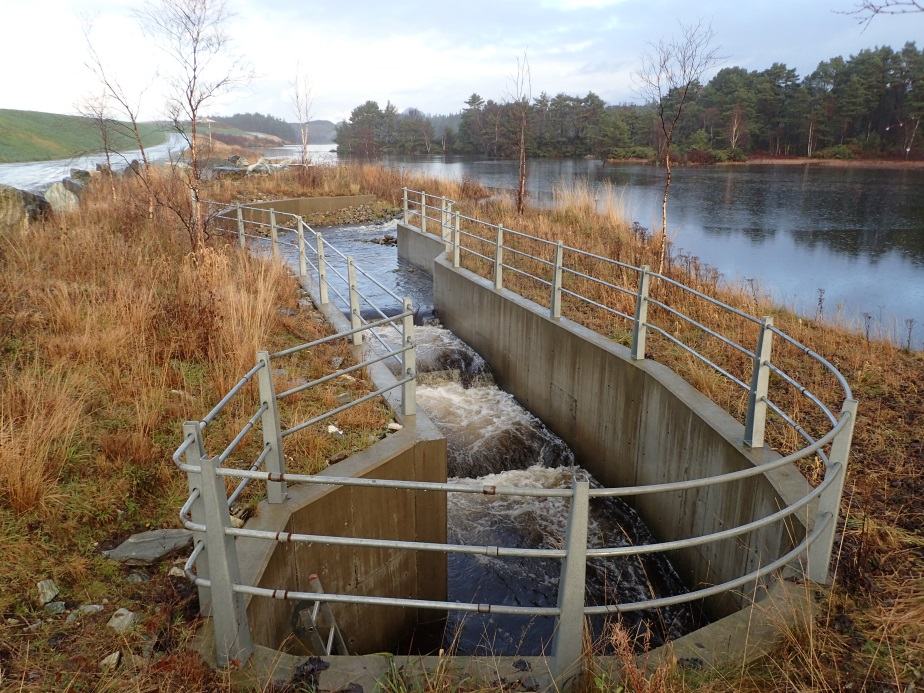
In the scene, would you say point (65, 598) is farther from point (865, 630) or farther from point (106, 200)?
point (106, 200)

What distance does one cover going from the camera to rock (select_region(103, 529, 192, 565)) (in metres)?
3.65

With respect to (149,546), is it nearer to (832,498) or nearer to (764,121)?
(832,498)

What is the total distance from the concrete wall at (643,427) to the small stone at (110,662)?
323 cm

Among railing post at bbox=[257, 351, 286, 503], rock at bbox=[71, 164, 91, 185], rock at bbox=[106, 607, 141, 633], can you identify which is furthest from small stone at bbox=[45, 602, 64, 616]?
rock at bbox=[71, 164, 91, 185]

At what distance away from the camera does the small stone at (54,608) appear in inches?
126

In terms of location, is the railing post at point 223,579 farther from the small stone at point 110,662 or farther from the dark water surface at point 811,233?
the dark water surface at point 811,233

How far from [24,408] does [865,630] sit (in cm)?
535

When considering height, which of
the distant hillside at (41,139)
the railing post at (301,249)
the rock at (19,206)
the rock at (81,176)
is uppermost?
the distant hillside at (41,139)

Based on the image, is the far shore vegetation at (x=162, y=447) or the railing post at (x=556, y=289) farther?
the railing post at (x=556, y=289)

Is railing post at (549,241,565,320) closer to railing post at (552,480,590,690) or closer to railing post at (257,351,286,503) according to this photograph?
railing post at (257,351,286,503)

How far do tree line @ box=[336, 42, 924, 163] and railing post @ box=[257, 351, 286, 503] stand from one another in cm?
4675

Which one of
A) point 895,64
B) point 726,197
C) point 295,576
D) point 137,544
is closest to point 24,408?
point 137,544

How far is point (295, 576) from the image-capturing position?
13.1 ft

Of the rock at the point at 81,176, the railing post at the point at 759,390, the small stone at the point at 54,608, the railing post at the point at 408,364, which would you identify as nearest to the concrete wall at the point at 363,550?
the railing post at the point at 408,364
